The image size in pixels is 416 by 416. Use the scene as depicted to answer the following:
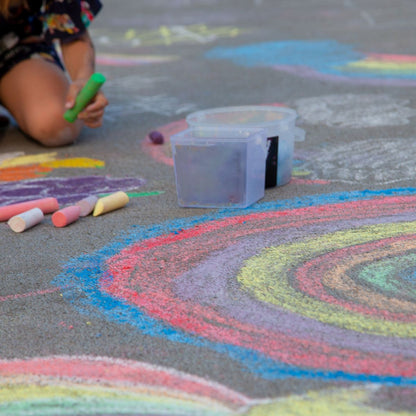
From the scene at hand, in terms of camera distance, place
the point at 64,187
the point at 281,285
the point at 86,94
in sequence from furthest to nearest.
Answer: the point at 86,94
the point at 64,187
the point at 281,285

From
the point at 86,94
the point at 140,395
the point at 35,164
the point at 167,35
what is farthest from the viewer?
the point at 167,35

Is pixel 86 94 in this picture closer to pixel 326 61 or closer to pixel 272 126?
pixel 272 126

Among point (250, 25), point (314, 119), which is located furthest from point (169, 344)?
point (250, 25)

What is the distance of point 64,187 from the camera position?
171 cm

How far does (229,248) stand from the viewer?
1.26 metres

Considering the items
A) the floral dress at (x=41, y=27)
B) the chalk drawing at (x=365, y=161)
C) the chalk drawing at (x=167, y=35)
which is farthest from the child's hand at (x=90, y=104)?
the chalk drawing at (x=167, y=35)

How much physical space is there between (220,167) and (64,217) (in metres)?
0.35

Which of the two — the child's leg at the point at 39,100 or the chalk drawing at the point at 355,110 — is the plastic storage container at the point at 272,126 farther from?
the child's leg at the point at 39,100

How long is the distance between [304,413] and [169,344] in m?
0.24

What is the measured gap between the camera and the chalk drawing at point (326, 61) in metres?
2.61

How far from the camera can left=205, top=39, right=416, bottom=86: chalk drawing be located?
2613 mm

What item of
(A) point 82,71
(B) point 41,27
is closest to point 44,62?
(B) point 41,27

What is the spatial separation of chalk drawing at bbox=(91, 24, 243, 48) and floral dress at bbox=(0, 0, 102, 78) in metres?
1.69

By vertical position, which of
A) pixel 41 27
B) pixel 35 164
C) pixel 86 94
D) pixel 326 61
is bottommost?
pixel 35 164
